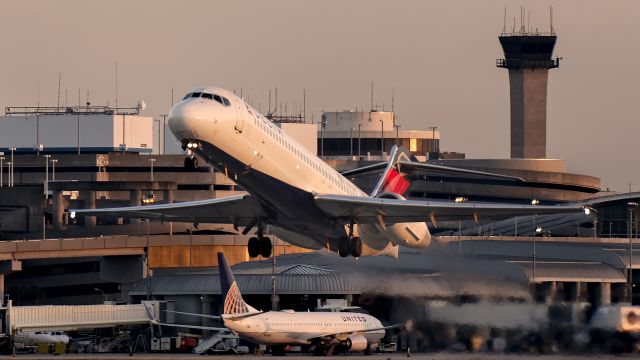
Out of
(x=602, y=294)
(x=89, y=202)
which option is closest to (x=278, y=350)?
(x=602, y=294)

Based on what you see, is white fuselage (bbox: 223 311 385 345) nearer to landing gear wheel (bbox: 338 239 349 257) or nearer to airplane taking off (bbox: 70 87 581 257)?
airplane taking off (bbox: 70 87 581 257)

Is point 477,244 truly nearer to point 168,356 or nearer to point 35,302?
point 168,356

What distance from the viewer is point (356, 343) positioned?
3531 inches

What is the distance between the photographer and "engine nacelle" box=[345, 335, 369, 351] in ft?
294

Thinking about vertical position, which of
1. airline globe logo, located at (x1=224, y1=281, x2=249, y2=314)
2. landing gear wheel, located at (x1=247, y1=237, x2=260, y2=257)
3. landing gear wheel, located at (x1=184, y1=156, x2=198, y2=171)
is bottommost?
airline globe logo, located at (x1=224, y1=281, x2=249, y2=314)

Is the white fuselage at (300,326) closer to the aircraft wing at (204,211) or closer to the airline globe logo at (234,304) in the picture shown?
the airline globe logo at (234,304)

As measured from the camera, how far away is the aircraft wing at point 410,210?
6925cm

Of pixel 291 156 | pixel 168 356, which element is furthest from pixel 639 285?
pixel 291 156

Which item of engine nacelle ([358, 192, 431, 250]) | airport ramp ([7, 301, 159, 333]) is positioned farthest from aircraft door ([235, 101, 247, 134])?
airport ramp ([7, 301, 159, 333])

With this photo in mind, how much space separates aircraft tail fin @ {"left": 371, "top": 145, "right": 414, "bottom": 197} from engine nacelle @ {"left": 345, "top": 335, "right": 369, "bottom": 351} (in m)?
9.09

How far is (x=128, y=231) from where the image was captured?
16938cm

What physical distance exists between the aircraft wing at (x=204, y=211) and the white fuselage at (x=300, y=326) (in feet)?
37.4

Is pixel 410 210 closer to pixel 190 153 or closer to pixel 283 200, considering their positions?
pixel 283 200

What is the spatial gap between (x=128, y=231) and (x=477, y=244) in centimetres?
8607
